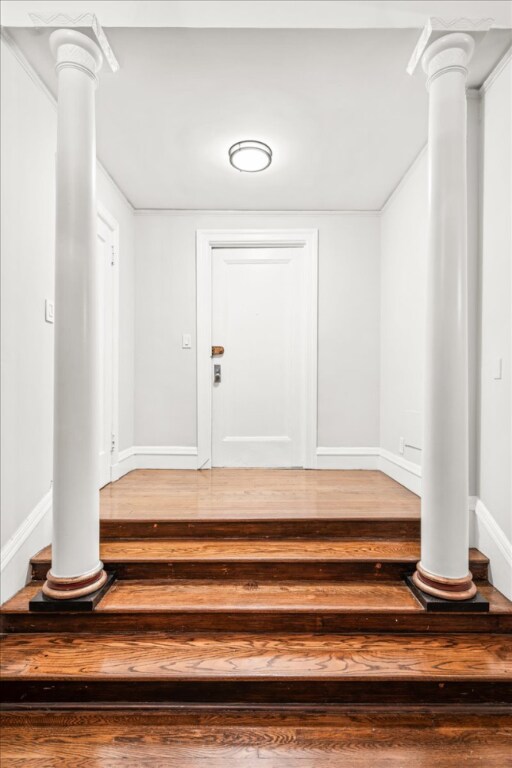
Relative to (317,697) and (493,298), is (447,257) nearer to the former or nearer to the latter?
(493,298)

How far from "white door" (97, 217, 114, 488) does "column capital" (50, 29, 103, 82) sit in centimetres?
113

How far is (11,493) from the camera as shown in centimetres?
174

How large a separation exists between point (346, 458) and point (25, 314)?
2533mm

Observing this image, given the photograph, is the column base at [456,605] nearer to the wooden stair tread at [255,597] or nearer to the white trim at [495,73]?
the wooden stair tread at [255,597]

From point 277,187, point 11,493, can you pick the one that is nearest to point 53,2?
point 277,187

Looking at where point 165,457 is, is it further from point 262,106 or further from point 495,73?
point 495,73

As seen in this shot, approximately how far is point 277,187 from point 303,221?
485mm

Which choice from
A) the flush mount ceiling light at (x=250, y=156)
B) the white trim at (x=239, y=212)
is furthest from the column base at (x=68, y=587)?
the white trim at (x=239, y=212)

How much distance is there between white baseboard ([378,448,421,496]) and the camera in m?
2.60

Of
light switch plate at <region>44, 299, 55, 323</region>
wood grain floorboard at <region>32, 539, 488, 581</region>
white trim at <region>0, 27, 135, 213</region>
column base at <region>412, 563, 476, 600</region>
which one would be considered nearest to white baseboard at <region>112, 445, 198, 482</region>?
wood grain floorboard at <region>32, 539, 488, 581</region>

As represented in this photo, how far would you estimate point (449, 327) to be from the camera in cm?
167

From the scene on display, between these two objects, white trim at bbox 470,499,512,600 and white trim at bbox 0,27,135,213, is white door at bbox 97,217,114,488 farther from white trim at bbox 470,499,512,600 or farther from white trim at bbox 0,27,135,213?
white trim at bbox 470,499,512,600

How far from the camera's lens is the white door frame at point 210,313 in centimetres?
332

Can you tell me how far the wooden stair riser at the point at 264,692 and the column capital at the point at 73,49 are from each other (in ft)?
7.79
